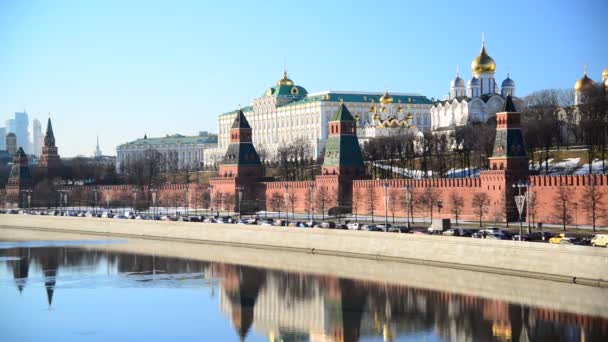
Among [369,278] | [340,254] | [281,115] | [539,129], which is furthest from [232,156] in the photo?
[281,115]

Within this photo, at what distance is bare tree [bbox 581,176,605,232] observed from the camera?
44312 mm

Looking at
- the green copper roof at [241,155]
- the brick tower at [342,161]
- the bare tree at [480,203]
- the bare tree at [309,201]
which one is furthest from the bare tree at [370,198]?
the green copper roof at [241,155]

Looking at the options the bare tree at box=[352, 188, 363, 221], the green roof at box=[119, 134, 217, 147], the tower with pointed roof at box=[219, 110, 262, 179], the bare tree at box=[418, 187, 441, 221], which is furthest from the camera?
the green roof at box=[119, 134, 217, 147]

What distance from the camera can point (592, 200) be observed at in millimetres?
44188

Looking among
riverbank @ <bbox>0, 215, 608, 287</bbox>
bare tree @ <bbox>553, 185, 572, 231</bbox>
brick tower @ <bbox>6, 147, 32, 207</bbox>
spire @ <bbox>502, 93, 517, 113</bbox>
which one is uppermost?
spire @ <bbox>502, 93, 517, 113</bbox>

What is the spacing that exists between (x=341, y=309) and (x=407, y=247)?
8432 mm

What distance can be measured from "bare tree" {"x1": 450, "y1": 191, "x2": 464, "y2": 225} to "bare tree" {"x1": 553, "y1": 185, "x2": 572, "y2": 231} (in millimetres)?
5210

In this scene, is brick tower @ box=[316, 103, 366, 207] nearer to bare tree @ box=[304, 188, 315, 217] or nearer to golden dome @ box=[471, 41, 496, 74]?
bare tree @ box=[304, 188, 315, 217]

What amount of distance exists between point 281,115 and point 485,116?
30083mm

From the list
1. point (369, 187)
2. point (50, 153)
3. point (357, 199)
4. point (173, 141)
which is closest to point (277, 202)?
point (357, 199)

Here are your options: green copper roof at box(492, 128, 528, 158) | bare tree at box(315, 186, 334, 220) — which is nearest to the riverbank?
bare tree at box(315, 186, 334, 220)

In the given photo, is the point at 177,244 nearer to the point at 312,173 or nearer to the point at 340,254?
the point at 340,254

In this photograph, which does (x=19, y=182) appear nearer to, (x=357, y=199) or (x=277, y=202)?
(x=277, y=202)

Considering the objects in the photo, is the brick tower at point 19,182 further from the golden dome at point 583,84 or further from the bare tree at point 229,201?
the golden dome at point 583,84
